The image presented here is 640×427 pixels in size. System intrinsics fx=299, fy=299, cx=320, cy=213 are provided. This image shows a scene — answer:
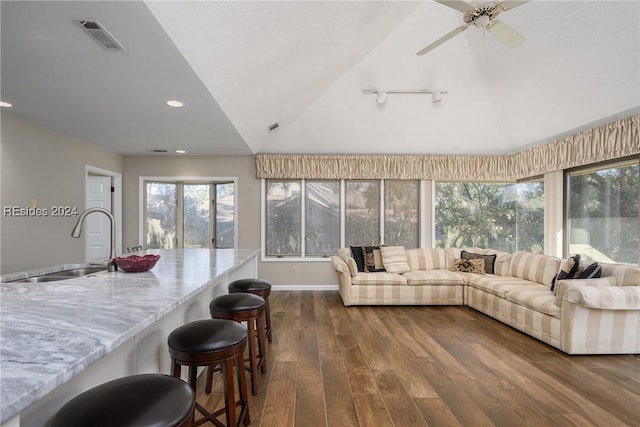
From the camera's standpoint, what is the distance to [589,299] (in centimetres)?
270

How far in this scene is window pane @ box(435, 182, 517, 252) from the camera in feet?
18.3

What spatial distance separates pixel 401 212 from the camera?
18.2 feet

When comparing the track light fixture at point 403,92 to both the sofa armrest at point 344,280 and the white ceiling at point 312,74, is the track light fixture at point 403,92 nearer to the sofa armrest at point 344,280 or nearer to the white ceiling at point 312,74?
the white ceiling at point 312,74

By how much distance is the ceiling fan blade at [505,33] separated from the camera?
2436 millimetres

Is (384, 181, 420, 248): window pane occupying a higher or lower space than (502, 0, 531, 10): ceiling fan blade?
lower

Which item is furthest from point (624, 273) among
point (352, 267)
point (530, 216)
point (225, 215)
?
point (225, 215)

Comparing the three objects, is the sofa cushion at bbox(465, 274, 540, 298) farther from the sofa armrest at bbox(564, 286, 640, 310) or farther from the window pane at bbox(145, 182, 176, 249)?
the window pane at bbox(145, 182, 176, 249)

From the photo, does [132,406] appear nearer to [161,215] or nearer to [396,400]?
[396,400]

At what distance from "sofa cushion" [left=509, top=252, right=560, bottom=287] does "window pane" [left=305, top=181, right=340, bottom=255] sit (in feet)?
9.13

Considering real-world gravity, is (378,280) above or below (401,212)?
below

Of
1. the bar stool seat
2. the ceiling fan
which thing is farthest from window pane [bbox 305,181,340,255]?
the bar stool seat

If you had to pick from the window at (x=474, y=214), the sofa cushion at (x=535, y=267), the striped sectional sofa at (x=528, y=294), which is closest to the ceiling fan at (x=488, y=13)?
the striped sectional sofa at (x=528, y=294)

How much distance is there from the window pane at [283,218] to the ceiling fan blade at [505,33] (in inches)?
144

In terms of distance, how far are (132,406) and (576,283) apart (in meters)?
3.61
